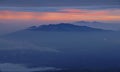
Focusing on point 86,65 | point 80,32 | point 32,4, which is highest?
point 32,4

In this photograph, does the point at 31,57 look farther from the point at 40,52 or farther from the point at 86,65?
the point at 86,65

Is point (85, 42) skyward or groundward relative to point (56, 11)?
groundward

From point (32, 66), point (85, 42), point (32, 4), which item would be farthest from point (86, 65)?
point (32, 4)

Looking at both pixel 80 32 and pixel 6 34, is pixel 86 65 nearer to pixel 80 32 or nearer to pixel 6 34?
pixel 80 32

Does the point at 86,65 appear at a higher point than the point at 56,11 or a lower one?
lower

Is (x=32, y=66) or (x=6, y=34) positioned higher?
(x=6, y=34)

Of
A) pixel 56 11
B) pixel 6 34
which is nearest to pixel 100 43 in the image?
pixel 56 11

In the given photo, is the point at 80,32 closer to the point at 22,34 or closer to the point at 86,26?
the point at 86,26
